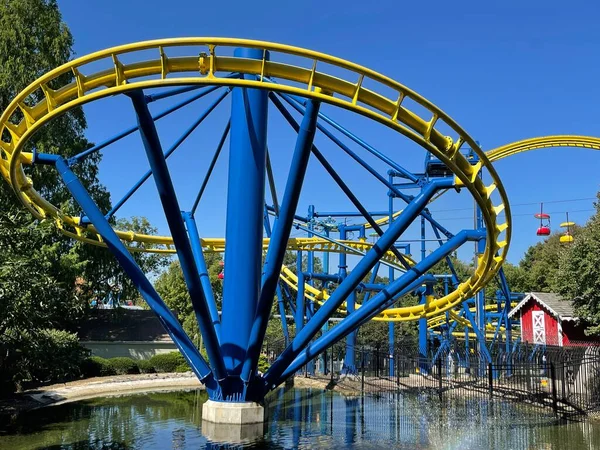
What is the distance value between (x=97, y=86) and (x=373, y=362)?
21.2 metres

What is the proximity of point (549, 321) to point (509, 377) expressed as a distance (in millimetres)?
11685

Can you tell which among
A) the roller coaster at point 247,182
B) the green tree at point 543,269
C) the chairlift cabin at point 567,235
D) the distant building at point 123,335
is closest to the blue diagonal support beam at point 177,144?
the roller coaster at point 247,182

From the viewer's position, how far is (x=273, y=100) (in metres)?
12.8

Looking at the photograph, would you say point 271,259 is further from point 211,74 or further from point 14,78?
point 14,78

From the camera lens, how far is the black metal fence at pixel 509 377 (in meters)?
16.9

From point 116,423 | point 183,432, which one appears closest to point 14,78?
point 116,423

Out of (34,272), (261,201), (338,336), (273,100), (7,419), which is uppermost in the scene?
(273,100)

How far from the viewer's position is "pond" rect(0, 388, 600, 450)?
12172 millimetres

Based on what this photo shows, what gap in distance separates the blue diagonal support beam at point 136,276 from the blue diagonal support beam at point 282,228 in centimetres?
105

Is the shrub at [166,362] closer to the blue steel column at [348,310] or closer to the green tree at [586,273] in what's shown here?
the blue steel column at [348,310]

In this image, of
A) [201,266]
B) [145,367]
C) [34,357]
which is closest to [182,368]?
[145,367]

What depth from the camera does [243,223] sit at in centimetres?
1220

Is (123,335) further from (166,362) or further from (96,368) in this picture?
(96,368)

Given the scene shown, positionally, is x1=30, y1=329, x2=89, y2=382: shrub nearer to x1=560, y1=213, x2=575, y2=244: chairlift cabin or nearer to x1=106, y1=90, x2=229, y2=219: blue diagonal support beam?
x1=106, y1=90, x2=229, y2=219: blue diagonal support beam
